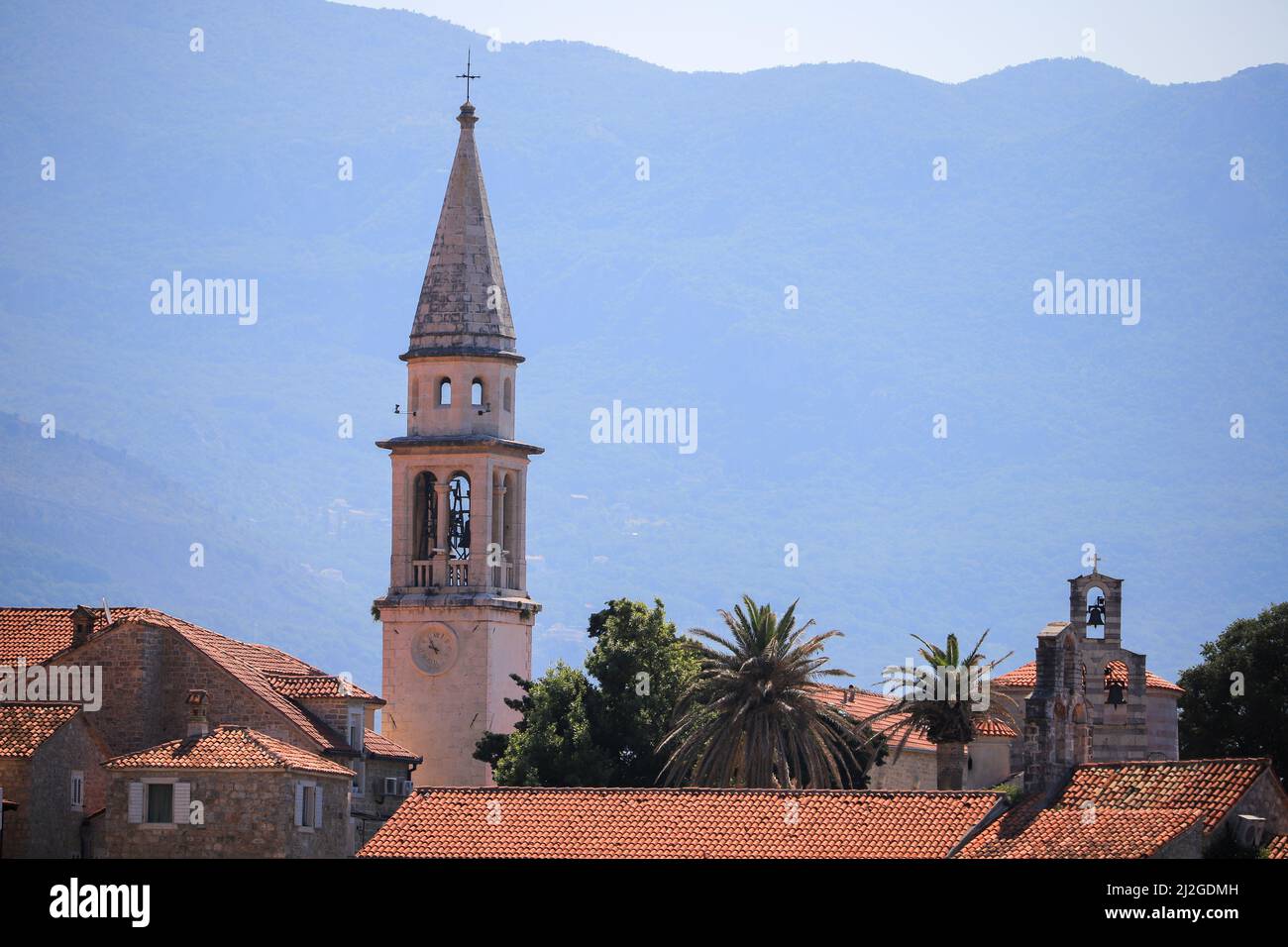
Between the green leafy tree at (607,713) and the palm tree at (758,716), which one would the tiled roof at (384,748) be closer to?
the green leafy tree at (607,713)

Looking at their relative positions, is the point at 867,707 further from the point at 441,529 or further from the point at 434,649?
the point at 441,529

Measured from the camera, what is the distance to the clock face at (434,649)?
93.6 metres

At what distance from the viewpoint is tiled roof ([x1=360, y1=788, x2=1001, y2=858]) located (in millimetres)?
→ 58500

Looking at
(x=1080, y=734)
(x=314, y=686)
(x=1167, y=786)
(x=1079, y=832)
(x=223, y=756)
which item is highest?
(x=314, y=686)

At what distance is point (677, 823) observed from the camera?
6053 centimetres

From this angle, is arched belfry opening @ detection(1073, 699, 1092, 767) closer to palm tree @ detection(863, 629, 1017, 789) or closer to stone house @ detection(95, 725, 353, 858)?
palm tree @ detection(863, 629, 1017, 789)

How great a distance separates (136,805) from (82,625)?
43.2ft

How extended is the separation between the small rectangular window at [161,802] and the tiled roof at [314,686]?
41.2ft

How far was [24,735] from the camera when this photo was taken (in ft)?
225

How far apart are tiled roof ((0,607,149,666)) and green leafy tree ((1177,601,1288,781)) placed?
4011cm

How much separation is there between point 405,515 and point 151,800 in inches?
1166

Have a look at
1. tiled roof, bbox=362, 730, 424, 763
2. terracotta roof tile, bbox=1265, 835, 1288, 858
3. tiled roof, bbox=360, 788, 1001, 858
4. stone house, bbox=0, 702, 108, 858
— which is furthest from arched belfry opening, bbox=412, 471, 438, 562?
terracotta roof tile, bbox=1265, 835, 1288, 858

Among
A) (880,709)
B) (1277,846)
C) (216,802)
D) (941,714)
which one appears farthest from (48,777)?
(880,709)
